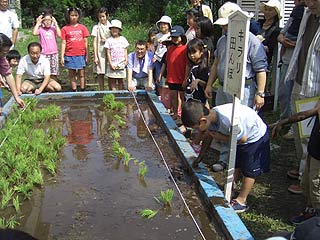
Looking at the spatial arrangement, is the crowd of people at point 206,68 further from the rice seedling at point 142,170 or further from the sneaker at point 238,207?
the rice seedling at point 142,170

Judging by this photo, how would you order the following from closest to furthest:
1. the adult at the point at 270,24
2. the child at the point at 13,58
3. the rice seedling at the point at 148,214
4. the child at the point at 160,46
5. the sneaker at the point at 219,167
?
the rice seedling at the point at 148,214
the sneaker at the point at 219,167
the adult at the point at 270,24
the child at the point at 160,46
the child at the point at 13,58

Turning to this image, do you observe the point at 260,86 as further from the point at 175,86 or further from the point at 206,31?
the point at 175,86

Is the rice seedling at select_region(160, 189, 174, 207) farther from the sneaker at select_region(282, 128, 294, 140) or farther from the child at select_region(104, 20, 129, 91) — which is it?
the child at select_region(104, 20, 129, 91)

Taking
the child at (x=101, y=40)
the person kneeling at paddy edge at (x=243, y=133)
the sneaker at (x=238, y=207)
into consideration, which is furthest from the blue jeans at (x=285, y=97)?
the child at (x=101, y=40)

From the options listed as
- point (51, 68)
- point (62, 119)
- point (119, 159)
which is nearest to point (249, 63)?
point (119, 159)

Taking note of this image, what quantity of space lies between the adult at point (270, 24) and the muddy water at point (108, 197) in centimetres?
204

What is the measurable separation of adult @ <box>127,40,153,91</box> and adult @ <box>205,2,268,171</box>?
241 centimetres

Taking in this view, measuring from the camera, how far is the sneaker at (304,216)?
3.53m

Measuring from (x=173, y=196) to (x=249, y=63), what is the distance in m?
1.51

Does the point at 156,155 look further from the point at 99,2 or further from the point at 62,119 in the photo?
the point at 99,2

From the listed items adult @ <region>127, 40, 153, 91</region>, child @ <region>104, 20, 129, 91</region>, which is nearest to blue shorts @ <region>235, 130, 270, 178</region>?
adult @ <region>127, 40, 153, 91</region>

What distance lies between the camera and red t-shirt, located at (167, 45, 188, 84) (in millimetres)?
6125

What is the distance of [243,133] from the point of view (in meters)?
3.77

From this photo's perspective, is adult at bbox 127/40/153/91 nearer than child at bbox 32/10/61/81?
Yes
